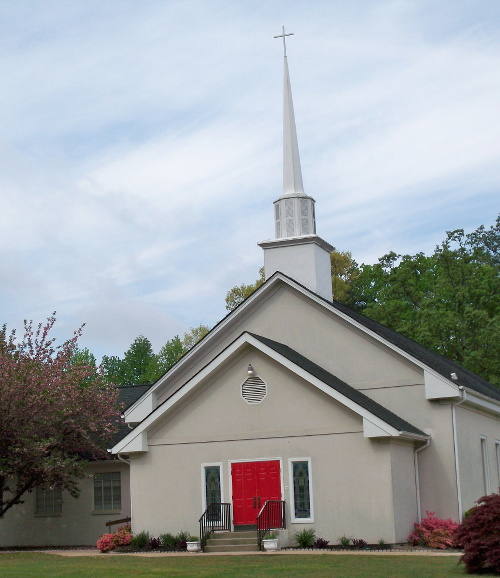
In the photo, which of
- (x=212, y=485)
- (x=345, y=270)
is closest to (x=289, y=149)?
(x=212, y=485)

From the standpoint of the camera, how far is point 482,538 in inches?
672

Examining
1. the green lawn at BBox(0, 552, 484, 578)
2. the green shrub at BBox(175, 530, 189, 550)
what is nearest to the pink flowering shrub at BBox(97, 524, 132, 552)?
A: the green shrub at BBox(175, 530, 189, 550)

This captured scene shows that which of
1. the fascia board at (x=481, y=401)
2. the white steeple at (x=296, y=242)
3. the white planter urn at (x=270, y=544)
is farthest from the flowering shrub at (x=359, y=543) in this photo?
the white steeple at (x=296, y=242)

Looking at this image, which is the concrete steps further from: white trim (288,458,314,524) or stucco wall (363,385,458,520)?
stucco wall (363,385,458,520)

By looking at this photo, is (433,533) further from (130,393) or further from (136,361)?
(136,361)

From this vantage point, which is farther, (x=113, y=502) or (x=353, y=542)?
(x=113, y=502)

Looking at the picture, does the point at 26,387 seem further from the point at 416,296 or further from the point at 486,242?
the point at 486,242

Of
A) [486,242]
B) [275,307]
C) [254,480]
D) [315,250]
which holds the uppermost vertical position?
[486,242]

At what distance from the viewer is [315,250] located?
29594mm

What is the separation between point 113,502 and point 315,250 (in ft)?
36.4

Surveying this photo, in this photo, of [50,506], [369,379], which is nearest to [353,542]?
[369,379]

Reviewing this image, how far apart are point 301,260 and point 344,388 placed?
5.65m

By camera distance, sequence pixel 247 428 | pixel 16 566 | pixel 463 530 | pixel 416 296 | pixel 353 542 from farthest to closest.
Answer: pixel 416 296
pixel 247 428
pixel 353 542
pixel 16 566
pixel 463 530

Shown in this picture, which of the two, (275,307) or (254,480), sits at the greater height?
(275,307)
